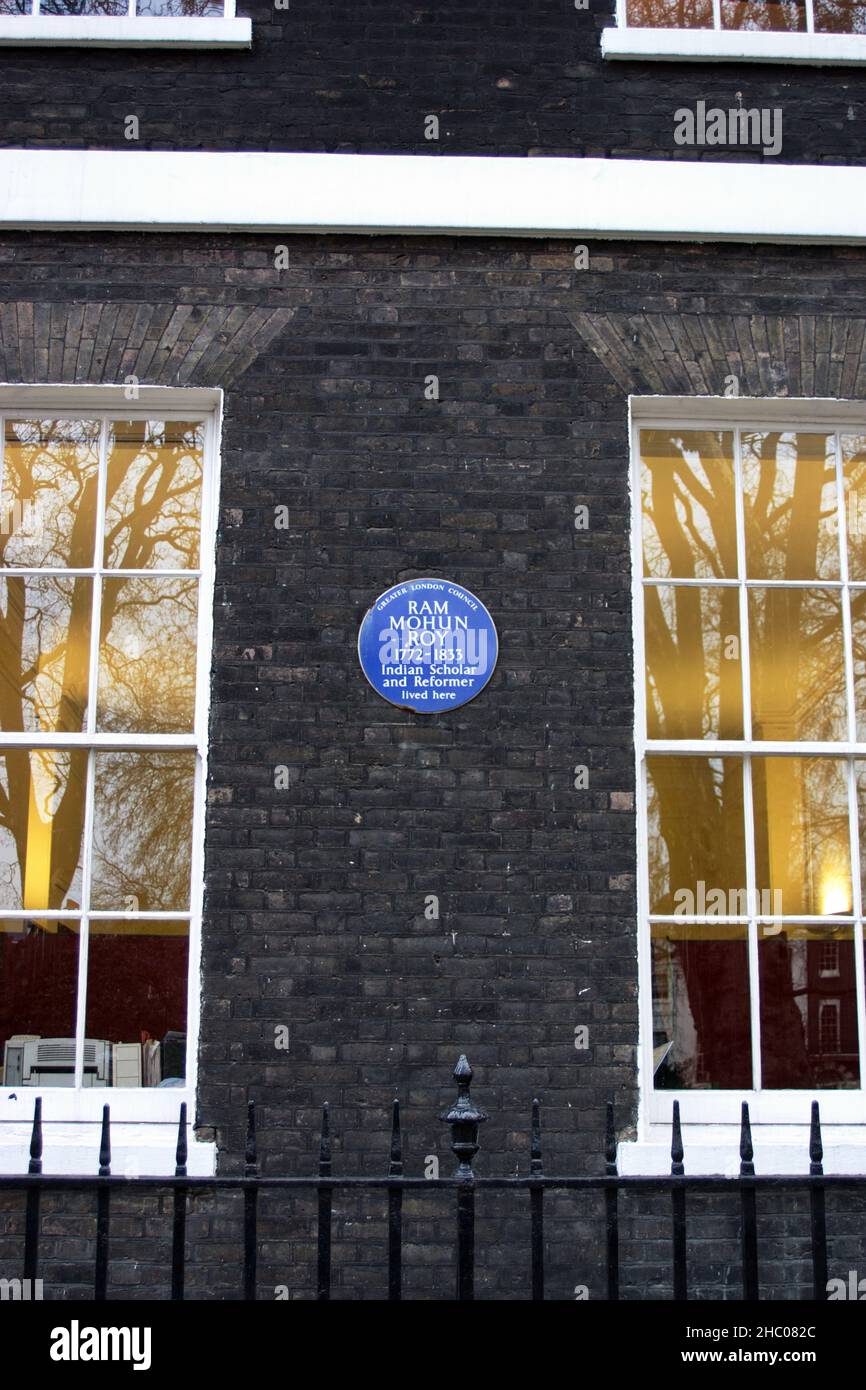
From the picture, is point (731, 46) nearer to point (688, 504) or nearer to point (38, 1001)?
point (688, 504)

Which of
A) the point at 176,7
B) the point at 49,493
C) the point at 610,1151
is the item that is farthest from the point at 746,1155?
the point at 176,7

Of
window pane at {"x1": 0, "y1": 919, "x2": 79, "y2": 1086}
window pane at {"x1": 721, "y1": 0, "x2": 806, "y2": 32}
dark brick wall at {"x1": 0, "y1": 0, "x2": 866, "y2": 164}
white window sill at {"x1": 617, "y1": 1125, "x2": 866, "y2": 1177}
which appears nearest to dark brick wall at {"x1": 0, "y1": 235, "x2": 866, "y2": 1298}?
white window sill at {"x1": 617, "y1": 1125, "x2": 866, "y2": 1177}

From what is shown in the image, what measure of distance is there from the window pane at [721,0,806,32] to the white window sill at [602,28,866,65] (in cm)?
11

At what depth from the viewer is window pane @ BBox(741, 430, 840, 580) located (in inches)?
233

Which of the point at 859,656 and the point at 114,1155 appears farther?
the point at 859,656

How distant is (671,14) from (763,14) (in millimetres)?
396

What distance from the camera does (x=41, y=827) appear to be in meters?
5.64

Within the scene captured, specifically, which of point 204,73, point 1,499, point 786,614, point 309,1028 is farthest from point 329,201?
point 309,1028

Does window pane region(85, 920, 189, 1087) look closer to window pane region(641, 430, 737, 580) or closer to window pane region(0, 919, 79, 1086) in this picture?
window pane region(0, 919, 79, 1086)

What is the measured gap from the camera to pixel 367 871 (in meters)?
5.44

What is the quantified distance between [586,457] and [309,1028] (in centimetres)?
244

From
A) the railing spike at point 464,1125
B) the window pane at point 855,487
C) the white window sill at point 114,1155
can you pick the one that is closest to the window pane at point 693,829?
the window pane at point 855,487
